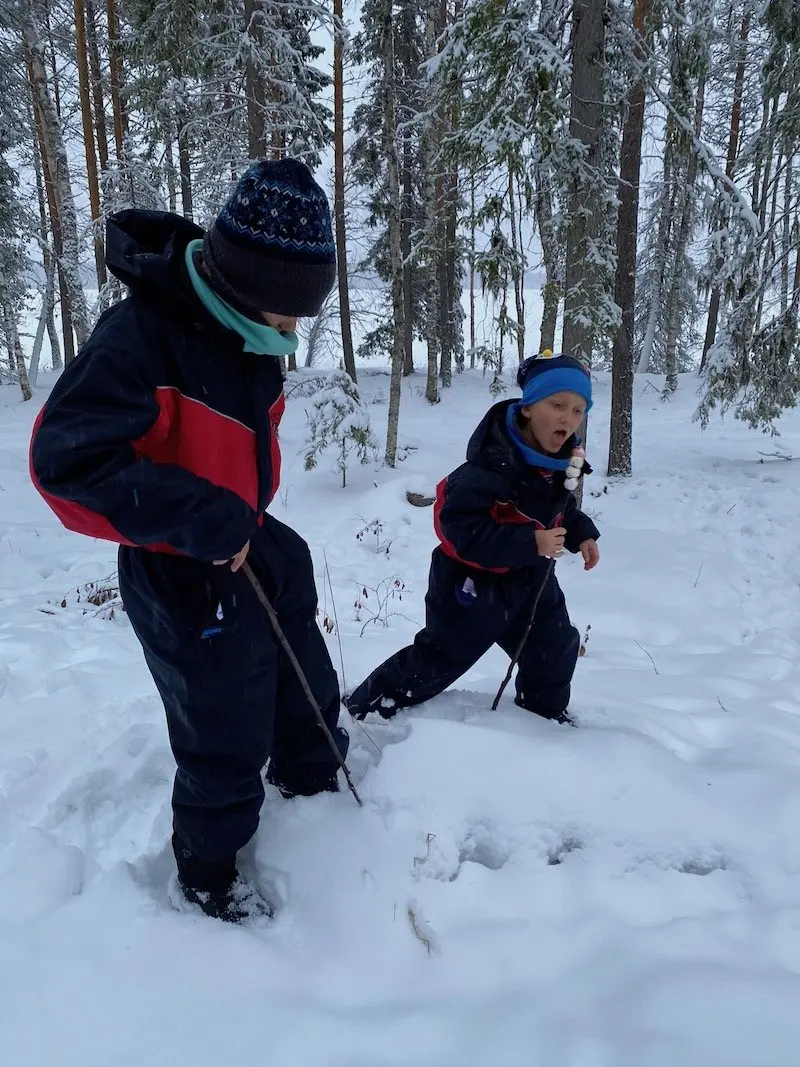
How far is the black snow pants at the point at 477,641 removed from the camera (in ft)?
9.45

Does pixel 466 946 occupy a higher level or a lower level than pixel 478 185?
lower

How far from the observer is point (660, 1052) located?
4.96 ft

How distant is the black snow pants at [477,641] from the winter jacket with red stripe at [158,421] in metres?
1.22

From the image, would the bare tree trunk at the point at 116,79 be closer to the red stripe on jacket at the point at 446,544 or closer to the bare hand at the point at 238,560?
the red stripe on jacket at the point at 446,544

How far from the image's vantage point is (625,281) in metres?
10.5

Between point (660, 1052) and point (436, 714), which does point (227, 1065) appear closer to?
point (660, 1052)

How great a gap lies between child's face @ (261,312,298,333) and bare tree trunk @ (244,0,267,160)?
437 inches

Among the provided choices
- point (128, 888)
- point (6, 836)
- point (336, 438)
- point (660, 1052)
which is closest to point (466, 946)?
point (660, 1052)

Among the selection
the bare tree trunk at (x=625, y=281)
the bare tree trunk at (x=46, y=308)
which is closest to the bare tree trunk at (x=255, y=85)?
the bare tree trunk at (x=625, y=281)

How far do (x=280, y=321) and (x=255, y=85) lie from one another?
39.7 feet

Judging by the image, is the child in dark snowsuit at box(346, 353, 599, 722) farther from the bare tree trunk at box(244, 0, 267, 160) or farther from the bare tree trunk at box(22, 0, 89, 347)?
the bare tree trunk at box(22, 0, 89, 347)

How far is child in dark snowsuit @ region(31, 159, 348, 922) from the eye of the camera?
5.17ft

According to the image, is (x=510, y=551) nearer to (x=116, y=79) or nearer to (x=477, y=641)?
(x=477, y=641)

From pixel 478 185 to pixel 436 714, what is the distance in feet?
21.1
